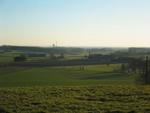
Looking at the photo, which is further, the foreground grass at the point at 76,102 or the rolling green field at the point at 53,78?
the rolling green field at the point at 53,78

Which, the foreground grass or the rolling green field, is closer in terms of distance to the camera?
the foreground grass

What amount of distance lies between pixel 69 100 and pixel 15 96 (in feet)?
10.5

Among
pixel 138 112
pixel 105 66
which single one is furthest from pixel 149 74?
pixel 105 66

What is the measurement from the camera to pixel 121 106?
1562 cm

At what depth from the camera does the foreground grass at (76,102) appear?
14.7 metres

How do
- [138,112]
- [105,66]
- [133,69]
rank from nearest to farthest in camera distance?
[138,112]
[133,69]
[105,66]

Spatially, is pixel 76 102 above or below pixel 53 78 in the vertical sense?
above

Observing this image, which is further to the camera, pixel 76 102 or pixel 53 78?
pixel 53 78

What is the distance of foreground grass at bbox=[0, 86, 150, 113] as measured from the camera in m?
14.7

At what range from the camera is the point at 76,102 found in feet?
55.4

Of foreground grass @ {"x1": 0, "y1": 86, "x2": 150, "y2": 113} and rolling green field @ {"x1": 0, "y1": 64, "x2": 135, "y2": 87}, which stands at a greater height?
foreground grass @ {"x1": 0, "y1": 86, "x2": 150, "y2": 113}

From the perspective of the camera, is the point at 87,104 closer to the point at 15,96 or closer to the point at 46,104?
the point at 46,104

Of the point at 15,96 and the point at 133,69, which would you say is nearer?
the point at 15,96

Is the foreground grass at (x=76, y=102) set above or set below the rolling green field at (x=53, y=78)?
above
